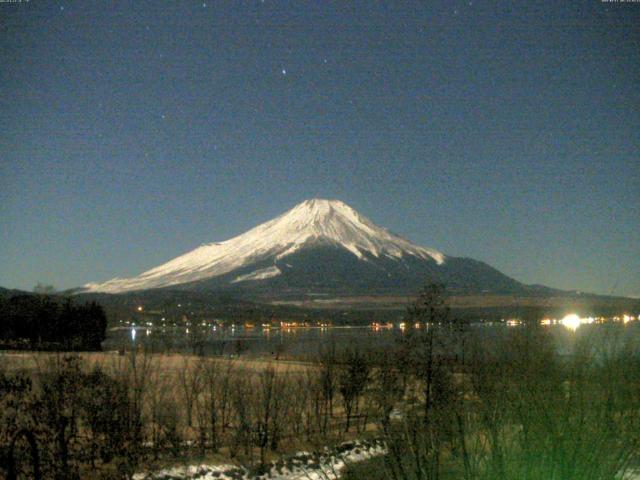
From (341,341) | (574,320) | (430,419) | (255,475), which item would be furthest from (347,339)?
(430,419)

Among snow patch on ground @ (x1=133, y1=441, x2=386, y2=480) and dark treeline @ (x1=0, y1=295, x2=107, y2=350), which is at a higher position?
dark treeline @ (x1=0, y1=295, x2=107, y2=350)

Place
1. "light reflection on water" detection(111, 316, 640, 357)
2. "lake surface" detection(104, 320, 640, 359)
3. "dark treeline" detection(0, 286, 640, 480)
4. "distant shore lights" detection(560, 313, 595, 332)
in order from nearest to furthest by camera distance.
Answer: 1. "dark treeline" detection(0, 286, 640, 480)
2. "lake surface" detection(104, 320, 640, 359)
3. "light reflection on water" detection(111, 316, 640, 357)
4. "distant shore lights" detection(560, 313, 595, 332)

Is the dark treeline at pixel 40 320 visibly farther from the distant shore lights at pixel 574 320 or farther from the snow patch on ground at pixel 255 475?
the distant shore lights at pixel 574 320

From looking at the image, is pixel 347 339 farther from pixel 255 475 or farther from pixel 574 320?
pixel 574 320

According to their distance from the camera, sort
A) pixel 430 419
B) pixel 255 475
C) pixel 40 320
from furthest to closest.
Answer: pixel 40 320 → pixel 255 475 → pixel 430 419

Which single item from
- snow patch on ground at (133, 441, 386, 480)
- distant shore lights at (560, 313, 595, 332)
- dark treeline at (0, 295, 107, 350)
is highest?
→ distant shore lights at (560, 313, 595, 332)

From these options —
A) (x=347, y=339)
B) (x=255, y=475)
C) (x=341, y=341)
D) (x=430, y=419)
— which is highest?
(x=430, y=419)

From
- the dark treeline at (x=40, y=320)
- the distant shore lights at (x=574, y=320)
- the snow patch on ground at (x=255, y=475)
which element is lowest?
the snow patch on ground at (x=255, y=475)

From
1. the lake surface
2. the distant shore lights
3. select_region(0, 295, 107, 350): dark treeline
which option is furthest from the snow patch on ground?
select_region(0, 295, 107, 350): dark treeline

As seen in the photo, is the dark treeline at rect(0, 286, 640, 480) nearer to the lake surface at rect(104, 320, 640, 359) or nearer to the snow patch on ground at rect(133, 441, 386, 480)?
the lake surface at rect(104, 320, 640, 359)

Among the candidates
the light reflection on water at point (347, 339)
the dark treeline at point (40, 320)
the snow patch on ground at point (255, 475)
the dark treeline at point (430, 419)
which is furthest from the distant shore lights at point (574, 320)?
the dark treeline at point (40, 320)

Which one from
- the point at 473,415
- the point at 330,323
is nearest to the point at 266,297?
the point at 330,323

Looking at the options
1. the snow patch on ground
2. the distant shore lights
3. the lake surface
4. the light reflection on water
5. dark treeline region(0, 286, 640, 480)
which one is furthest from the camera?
the snow patch on ground

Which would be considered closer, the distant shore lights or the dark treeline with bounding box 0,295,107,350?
the distant shore lights
